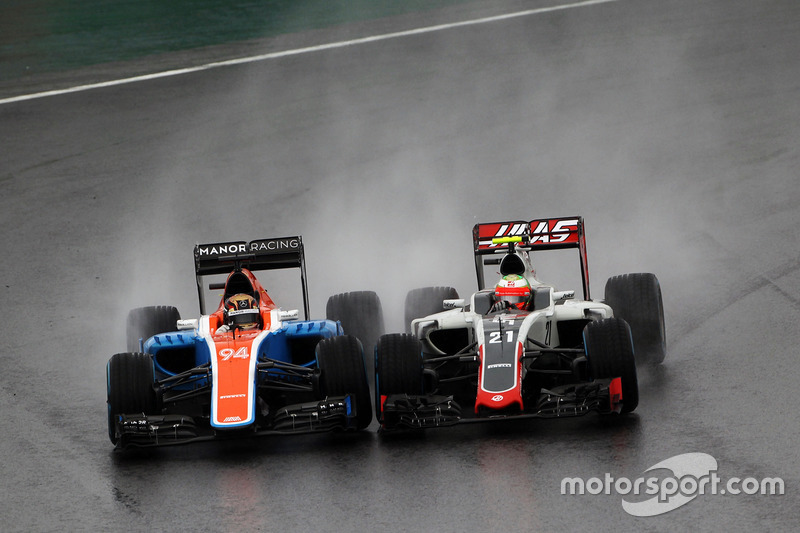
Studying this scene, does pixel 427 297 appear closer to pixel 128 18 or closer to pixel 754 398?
pixel 754 398

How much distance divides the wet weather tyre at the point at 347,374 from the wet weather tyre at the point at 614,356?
83.6 inches

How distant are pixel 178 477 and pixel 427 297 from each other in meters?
4.65

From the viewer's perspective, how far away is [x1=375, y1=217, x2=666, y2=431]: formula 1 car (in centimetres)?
1213

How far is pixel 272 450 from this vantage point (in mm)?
12344

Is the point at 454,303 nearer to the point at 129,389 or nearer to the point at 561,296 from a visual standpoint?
the point at 561,296

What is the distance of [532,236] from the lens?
15000mm

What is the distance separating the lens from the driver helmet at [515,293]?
13828 millimetres

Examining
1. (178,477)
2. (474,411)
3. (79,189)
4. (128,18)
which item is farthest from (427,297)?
(128,18)

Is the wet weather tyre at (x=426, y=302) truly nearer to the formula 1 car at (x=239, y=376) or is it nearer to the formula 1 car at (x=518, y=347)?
the formula 1 car at (x=518, y=347)

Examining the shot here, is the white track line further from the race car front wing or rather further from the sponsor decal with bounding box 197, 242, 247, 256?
the race car front wing

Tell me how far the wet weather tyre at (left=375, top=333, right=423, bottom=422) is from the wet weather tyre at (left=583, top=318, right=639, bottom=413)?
5.28 feet

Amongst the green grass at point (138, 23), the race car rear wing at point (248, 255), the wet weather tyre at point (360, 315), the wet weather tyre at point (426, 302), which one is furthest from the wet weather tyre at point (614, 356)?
the green grass at point (138, 23)

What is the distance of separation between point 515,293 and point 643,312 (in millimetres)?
1487

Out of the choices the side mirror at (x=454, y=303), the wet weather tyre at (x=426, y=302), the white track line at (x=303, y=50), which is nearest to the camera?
the side mirror at (x=454, y=303)
